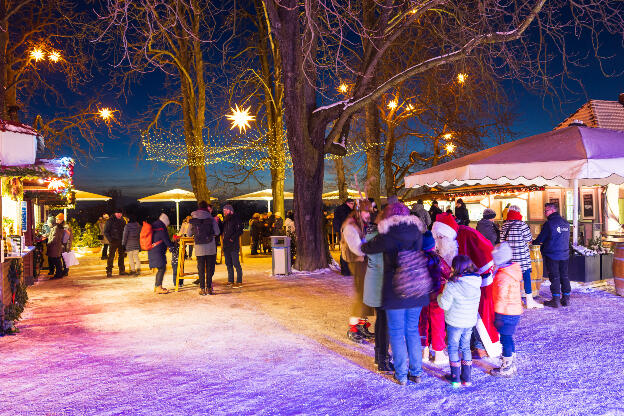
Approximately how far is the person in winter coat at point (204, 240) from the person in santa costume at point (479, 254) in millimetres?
5585

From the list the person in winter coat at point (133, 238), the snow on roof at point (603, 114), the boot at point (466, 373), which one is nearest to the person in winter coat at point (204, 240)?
the person in winter coat at point (133, 238)

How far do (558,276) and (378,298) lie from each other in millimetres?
4468

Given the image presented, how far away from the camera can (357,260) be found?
19.5 ft

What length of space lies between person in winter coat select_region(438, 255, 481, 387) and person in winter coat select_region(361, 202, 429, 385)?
26cm

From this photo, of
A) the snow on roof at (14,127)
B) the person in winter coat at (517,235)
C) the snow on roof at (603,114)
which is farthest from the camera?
the snow on roof at (603,114)

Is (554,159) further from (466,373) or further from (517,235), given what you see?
(466,373)

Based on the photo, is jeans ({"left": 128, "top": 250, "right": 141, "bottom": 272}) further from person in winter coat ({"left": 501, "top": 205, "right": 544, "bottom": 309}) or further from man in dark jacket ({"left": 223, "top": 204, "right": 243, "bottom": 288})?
person in winter coat ({"left": 501, "top": 205, "right": 544, "bottom": 309})

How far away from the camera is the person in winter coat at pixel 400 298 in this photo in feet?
15.8

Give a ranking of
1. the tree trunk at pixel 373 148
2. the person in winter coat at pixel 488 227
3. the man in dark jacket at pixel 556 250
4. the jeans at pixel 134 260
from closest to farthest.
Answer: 1. the man in dark jacket at pixel 556 250
2. the person in winter coat at pixel 488 227
3. the jeans at pixel 134 260
4. the tree trunk at pixel 373 148

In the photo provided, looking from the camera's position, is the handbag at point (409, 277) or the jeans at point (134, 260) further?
the jeans at point (134, 260)

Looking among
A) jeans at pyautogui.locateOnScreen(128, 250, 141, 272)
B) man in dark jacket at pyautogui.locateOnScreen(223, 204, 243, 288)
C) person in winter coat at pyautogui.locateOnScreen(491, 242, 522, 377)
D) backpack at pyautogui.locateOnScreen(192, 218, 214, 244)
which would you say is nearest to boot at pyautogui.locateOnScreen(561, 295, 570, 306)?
person in winter coat at pyautogui.locateOnScreen(491, 242, 522, 377)

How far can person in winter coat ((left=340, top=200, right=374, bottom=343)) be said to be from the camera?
5566 mm

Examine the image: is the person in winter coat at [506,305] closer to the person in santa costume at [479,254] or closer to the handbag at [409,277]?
the person in santa costume at [479,254]

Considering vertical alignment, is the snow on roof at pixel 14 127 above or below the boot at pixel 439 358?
above
